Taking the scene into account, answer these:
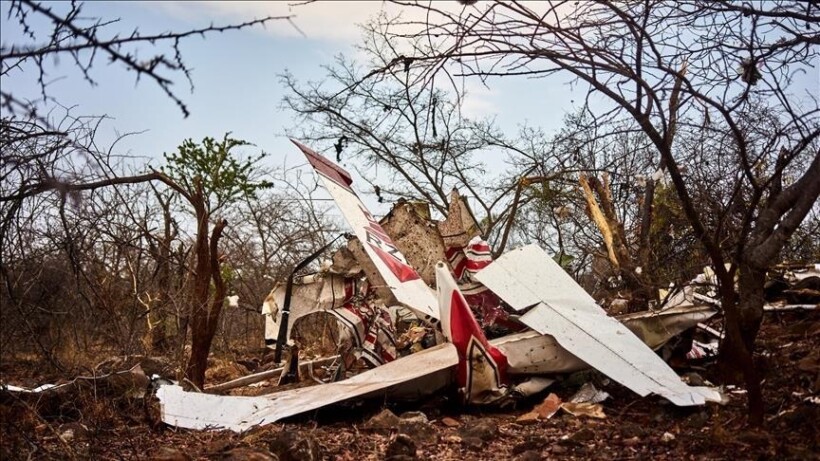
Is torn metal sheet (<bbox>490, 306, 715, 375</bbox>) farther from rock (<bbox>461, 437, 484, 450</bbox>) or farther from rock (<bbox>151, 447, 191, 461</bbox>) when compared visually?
rock (<bbox>151, 447, 191, 461</bbox>)

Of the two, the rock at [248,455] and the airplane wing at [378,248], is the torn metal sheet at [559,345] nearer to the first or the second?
the airplane wing at [378,248]

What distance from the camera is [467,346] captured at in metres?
5.64

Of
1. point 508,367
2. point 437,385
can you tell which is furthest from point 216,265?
point 508,367

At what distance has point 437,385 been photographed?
584cm

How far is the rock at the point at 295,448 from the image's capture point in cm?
422

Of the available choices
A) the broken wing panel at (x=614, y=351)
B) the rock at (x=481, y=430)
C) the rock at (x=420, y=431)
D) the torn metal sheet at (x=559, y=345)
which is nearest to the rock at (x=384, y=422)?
the rock at (x=420, y=431)

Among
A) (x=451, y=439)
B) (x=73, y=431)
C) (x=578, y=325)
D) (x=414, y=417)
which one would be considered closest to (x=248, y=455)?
(x=451, y=439)

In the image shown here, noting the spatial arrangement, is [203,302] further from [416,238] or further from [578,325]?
[578,325]

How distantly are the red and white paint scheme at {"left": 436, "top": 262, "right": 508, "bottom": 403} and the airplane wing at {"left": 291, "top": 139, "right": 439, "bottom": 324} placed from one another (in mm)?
324

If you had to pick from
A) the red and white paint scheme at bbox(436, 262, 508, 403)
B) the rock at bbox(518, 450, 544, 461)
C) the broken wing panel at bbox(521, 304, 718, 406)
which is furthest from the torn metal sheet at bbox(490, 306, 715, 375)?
the rock at bbox(518, 450, 544, 461)

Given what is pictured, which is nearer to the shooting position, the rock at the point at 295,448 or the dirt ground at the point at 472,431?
the dirt ground at the point at 472,431

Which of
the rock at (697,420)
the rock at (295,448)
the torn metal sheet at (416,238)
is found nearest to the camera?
the rock at (295,448)

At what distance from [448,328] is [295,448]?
183 centimetres

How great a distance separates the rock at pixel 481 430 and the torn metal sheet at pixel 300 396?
2.23ft
